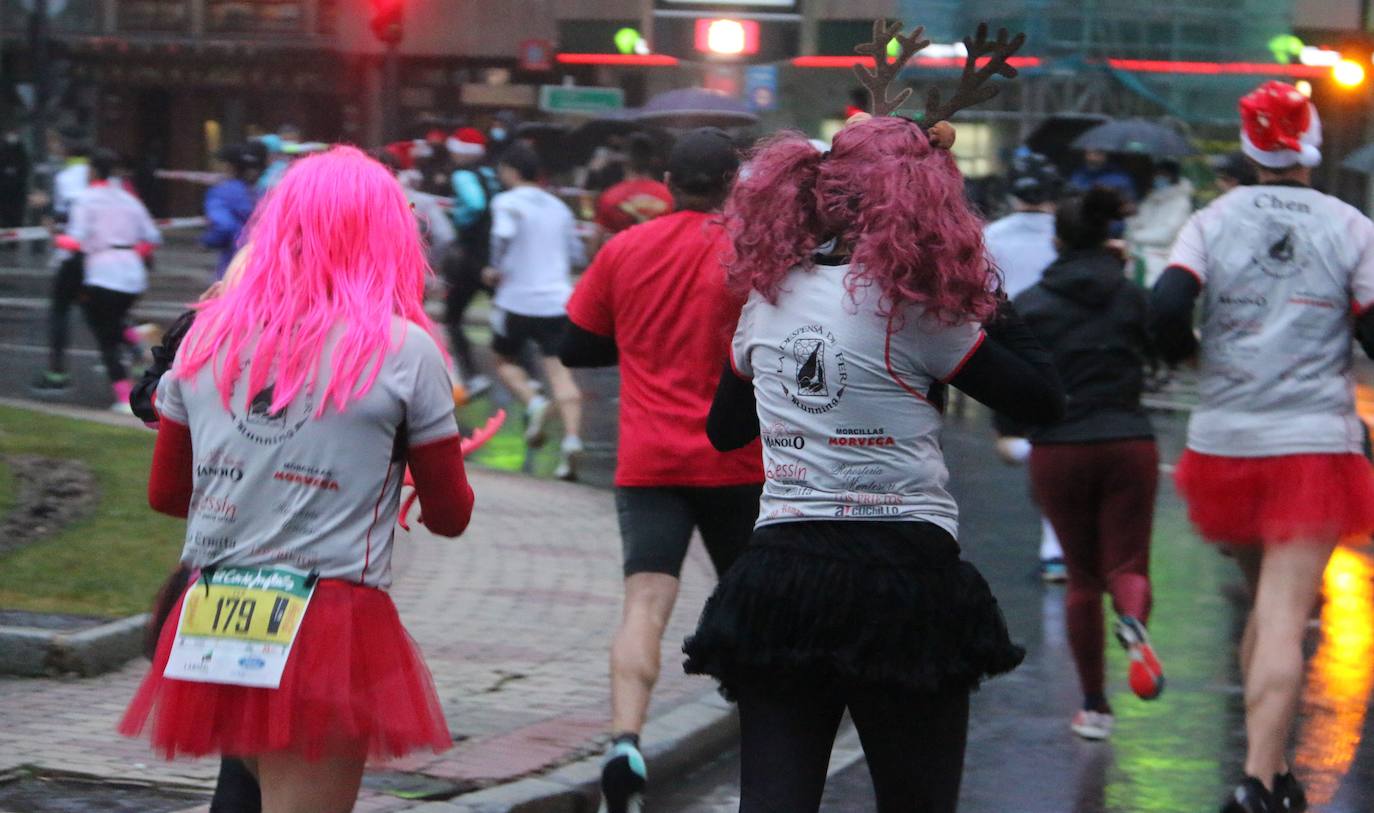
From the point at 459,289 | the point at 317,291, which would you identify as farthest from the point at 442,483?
the point at 459,289

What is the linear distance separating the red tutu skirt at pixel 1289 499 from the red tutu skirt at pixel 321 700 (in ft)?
8.91

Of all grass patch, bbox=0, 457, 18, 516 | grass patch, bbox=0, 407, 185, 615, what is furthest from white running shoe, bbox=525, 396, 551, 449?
grass patch, bbox=0, 457, 18, 516

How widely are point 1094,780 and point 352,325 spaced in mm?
3396

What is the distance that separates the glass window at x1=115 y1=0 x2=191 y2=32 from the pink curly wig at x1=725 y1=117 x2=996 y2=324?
3790 centimetres

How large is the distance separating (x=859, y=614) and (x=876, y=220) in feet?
2.20

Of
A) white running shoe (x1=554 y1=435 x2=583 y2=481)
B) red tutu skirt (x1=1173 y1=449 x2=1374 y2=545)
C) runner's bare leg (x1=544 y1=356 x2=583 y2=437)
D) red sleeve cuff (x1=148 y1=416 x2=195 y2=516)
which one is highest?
red sleeve cuff (x1=148 y1=416 x2=195 y2=516)

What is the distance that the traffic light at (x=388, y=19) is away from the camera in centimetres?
1742

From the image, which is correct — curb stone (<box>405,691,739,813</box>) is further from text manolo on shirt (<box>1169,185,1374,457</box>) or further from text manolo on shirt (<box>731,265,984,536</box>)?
text manolo on shirt (<box>731,265,984,536</box>)

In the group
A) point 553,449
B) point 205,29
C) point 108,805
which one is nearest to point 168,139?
point 205,29

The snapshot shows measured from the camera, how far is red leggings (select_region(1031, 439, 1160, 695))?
6445 millimetres

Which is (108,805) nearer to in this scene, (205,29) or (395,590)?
(395,590)

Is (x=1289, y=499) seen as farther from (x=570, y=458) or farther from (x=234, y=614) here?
(x=570, y=458)

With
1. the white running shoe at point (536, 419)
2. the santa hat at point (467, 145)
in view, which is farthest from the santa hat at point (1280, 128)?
the santa hat at point (467, 145)

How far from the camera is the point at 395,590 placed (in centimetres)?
818
